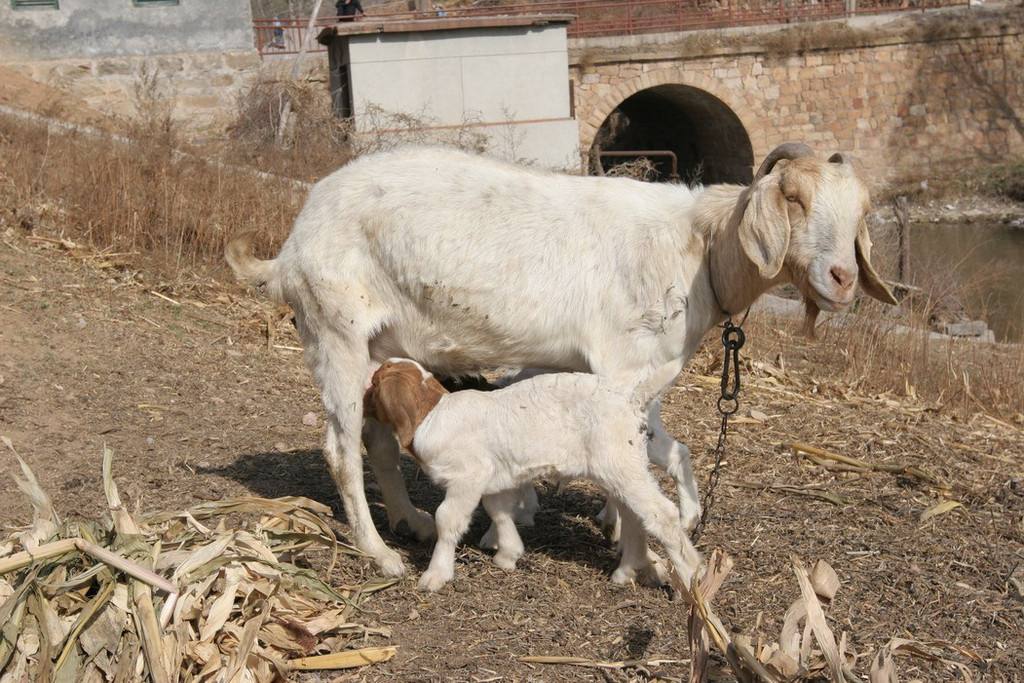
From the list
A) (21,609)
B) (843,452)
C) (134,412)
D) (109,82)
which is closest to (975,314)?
(843,452)

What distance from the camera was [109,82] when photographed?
2458cm

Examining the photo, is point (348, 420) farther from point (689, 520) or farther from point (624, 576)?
point (689, 520)

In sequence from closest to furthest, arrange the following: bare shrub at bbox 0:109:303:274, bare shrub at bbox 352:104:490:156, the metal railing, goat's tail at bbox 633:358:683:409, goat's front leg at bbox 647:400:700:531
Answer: goat's tail at bbox 633:358:683:409 → goat's front leg at bbox 647:400:700:531 → bare shrub at bbox 0:109:303:274 → bare shrub at bbox 352:104:490:156 → the metal railing

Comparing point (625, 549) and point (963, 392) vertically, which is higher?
point (625, 549)

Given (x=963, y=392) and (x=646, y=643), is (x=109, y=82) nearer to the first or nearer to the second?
(x=963, y=392)

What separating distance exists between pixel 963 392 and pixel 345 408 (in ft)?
18.2

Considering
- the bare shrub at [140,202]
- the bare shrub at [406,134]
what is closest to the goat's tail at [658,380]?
the bare shrub at [140,202]

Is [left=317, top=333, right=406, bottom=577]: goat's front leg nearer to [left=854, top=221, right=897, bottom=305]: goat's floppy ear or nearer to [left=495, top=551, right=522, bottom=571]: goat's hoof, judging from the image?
[left=495, top=551, right=522, bottom=571]: goat's hoof

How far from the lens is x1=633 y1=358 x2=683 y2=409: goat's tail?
5.02m

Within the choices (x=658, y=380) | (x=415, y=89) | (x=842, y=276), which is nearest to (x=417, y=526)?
(x=658, y=380)

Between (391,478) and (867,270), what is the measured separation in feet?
8.06

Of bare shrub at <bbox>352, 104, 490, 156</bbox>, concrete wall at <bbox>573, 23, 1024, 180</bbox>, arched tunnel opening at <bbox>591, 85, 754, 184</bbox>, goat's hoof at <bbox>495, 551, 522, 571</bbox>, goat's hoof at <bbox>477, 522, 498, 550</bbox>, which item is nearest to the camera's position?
goat's hoof at <bbox>495, 551, 522, 571</bbox>

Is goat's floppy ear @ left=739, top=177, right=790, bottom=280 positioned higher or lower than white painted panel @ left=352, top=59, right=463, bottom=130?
higher

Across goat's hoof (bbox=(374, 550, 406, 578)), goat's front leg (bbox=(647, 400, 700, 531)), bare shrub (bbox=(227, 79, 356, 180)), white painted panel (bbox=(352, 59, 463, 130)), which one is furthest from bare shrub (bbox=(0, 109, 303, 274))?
white painted panel (bbox=(352, 59, 463, 130))
